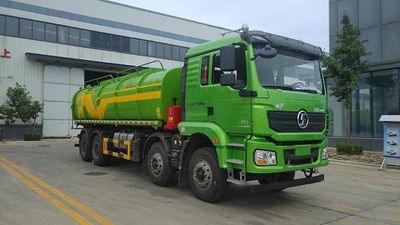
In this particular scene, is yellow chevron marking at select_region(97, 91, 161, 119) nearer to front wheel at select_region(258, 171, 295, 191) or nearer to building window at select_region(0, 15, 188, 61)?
front wheel at select_region(258, 171, 295, 191)

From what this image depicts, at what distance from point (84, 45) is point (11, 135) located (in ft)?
33.5

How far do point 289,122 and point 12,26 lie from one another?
32.3 metres

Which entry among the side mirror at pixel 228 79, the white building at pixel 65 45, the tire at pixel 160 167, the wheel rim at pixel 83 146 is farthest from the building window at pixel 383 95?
the white building at pixel 65 45

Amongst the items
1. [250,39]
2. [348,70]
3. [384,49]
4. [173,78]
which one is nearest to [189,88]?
[173,78]

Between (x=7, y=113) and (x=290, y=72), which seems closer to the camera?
(x=290, y=72)

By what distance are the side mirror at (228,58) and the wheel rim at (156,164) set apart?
342cm

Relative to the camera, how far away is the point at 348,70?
18.3m

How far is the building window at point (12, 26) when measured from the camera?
3438cm

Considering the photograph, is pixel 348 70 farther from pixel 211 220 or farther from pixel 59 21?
pixel 59 21

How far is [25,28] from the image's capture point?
35375 millimetres

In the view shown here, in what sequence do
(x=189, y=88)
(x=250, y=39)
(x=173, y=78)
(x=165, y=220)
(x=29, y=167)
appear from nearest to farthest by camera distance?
1. (x=165, y=220)
2. (x=250, y=39)
3. (x=189, y=88)
4. (x=173, y=78)
5. (x=29, y=167)

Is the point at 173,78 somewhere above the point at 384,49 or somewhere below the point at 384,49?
below

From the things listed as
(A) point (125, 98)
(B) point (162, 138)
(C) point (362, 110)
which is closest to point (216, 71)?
(B) point (162, 138)

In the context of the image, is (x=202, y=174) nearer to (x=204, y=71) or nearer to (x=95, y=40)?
(x=204, y=71)
